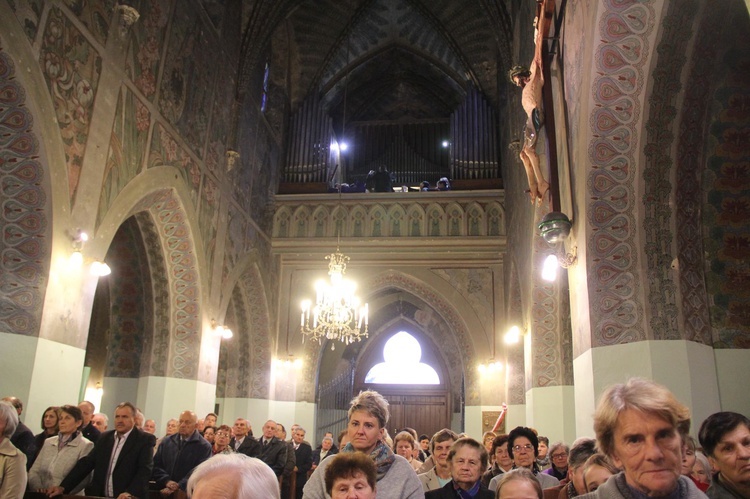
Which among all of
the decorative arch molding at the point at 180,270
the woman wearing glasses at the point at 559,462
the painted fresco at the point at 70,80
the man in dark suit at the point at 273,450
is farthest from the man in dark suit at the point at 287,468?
the woman wearing glasses at the point at 559,462

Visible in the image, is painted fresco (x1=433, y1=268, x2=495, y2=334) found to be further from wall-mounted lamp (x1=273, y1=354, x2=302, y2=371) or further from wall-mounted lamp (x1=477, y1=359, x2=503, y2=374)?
wall-mounted lamp (x1=273, y1=354, x2=302, y2=371)

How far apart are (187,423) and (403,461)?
155 inches

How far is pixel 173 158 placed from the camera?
10148 mm

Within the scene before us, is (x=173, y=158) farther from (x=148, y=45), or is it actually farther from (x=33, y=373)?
(x=33, y=373)

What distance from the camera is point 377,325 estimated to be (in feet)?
66.7

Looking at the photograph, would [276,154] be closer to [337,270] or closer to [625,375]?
[337,270]

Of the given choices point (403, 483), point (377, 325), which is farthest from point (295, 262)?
point (403, 483)

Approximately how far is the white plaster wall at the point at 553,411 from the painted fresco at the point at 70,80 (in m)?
7.17

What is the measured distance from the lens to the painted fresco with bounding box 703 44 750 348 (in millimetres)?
5527

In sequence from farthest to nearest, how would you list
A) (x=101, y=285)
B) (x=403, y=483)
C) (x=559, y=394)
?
(x=101, y=285)
(x=559, y=394)
(x=403, y=483)

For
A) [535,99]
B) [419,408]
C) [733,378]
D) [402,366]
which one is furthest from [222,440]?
[402,366]

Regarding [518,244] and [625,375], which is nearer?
[625,375]

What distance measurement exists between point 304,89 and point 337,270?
7.80 m

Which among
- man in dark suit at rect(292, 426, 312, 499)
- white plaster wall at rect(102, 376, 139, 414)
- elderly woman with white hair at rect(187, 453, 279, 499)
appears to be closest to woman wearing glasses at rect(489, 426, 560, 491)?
elderly woman with white hair at rect(187, 453, 279, 499)
